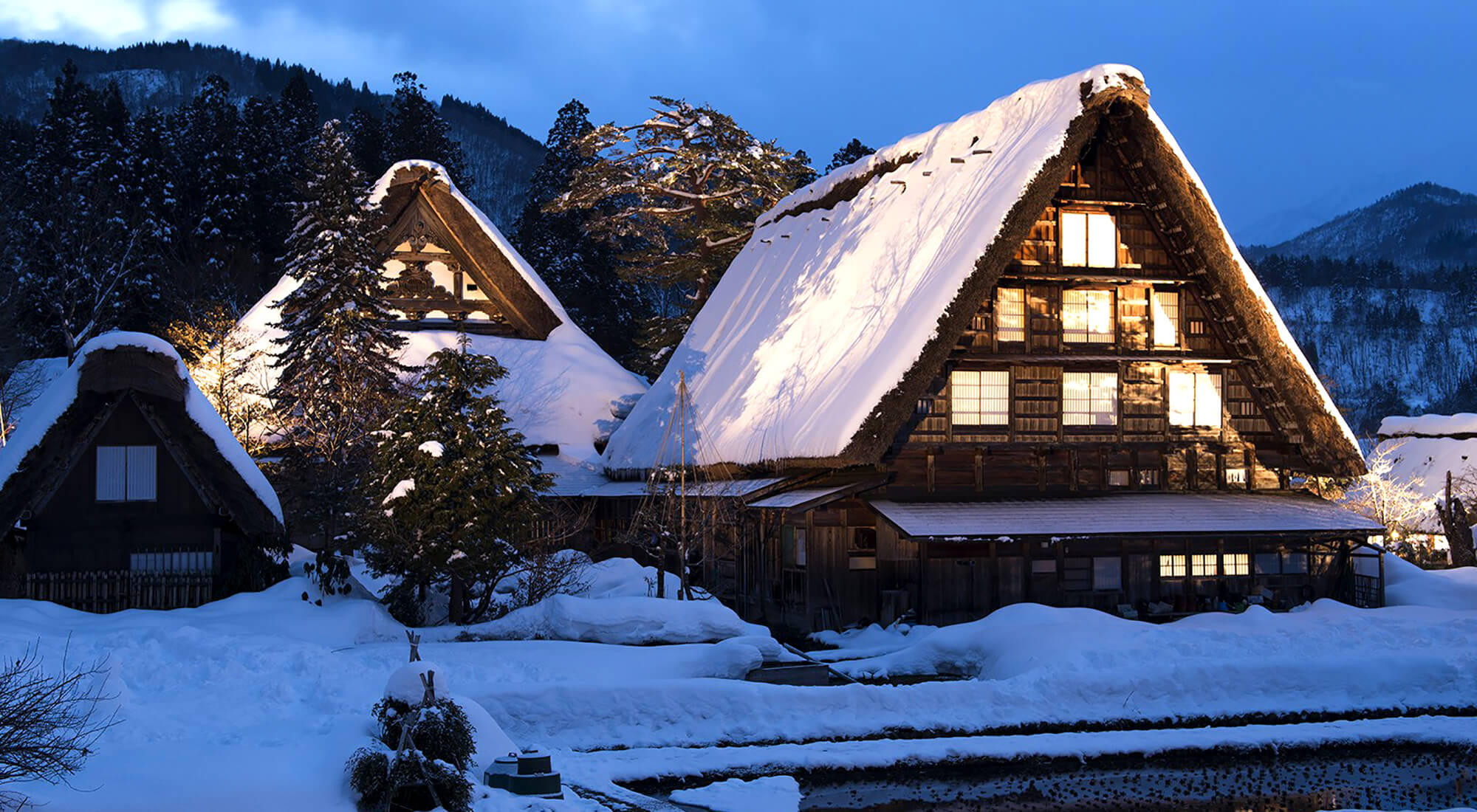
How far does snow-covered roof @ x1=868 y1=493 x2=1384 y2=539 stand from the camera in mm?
23781

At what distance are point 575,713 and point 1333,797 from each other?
858 centimetres

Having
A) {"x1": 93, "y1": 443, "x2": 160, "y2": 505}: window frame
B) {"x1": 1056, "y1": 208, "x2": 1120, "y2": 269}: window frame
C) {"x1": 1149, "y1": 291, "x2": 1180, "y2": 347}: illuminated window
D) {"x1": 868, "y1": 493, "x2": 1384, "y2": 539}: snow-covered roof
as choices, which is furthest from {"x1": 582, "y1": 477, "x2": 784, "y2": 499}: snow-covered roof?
{"x1": 93, "y1": 443, "x2": 160, "y2": 505}: window frame

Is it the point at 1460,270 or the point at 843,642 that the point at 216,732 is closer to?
the point at 843,642

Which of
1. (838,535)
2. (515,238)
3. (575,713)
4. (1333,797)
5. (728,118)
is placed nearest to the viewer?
(1333,797)

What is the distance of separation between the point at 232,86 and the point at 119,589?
104520mm

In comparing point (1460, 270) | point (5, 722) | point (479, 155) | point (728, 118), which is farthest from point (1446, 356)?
point (5, 722)

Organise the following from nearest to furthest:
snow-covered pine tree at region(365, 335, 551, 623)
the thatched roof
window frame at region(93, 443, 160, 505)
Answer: snow-covered pine tree at region(365, 335, 551, 623)
window frame at region(93, 443, 160, 505)
the thatched roof

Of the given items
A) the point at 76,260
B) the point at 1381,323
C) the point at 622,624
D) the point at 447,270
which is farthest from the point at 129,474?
the point at 1381,323

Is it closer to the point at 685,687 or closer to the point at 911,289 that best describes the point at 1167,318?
the point at 911,289

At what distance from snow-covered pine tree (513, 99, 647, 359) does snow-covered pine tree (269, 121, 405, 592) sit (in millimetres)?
26623

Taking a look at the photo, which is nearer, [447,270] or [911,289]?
[911,289]

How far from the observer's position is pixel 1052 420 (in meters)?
26.2

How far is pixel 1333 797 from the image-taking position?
1470 centimetres

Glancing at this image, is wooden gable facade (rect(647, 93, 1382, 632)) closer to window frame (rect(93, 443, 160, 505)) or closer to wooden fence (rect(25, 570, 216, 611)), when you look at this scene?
wooden fence (rect(25, 570, 216, 611))
